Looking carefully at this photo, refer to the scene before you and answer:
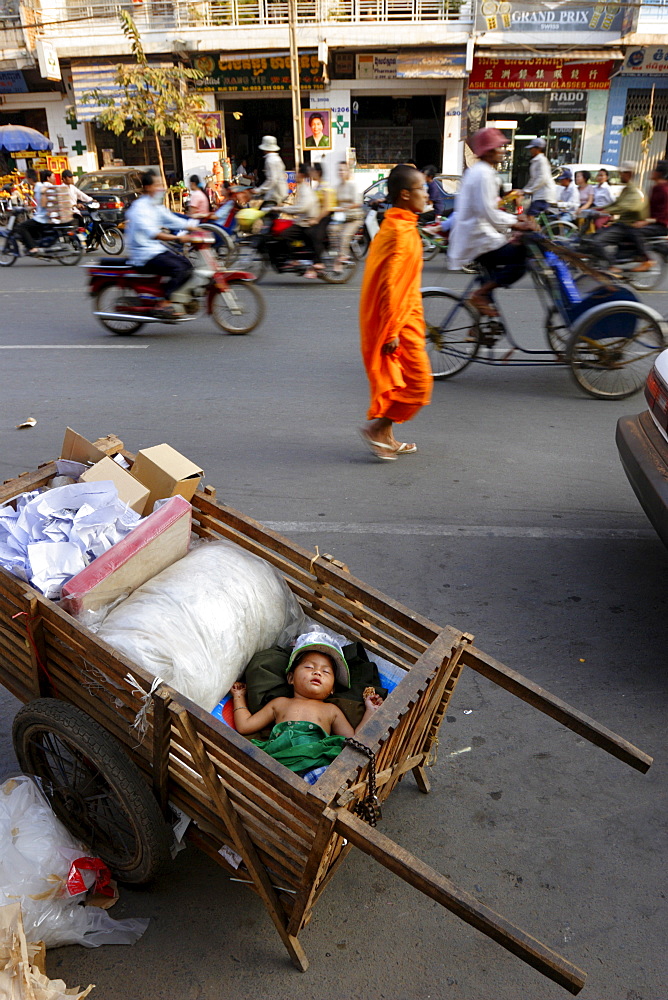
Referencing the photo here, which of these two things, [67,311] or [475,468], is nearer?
[475,468]

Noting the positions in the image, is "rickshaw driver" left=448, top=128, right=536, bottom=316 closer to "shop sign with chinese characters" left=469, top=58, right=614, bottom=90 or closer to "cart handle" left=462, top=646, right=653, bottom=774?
"cart handle" left=462, top=646, right=653, bottom=774

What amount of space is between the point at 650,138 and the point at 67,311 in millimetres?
19943

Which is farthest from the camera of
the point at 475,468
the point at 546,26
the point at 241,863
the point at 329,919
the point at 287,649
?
the point at 546,26

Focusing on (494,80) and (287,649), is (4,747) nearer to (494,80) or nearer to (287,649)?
(287,649)

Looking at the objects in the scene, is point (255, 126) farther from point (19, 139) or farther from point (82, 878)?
point (82, 878)

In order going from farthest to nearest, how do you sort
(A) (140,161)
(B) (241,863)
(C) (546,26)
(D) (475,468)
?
(A) (140,161) < (C) (546,26) < (D) (475,468) < (B) (241,863)

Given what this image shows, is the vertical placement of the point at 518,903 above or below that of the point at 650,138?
below

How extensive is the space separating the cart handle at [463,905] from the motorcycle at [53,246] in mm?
13590

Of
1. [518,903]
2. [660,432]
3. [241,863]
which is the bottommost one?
[518,903]

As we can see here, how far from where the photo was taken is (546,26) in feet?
69.5

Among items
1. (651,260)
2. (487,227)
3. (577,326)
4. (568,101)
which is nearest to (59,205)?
(651,260)

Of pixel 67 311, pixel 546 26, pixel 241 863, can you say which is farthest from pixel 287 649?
pixel 546 26

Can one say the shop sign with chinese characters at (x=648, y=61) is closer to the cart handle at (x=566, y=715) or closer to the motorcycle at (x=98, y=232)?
the motorcycle at (x=98, y=232)

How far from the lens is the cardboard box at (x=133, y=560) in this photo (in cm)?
210
